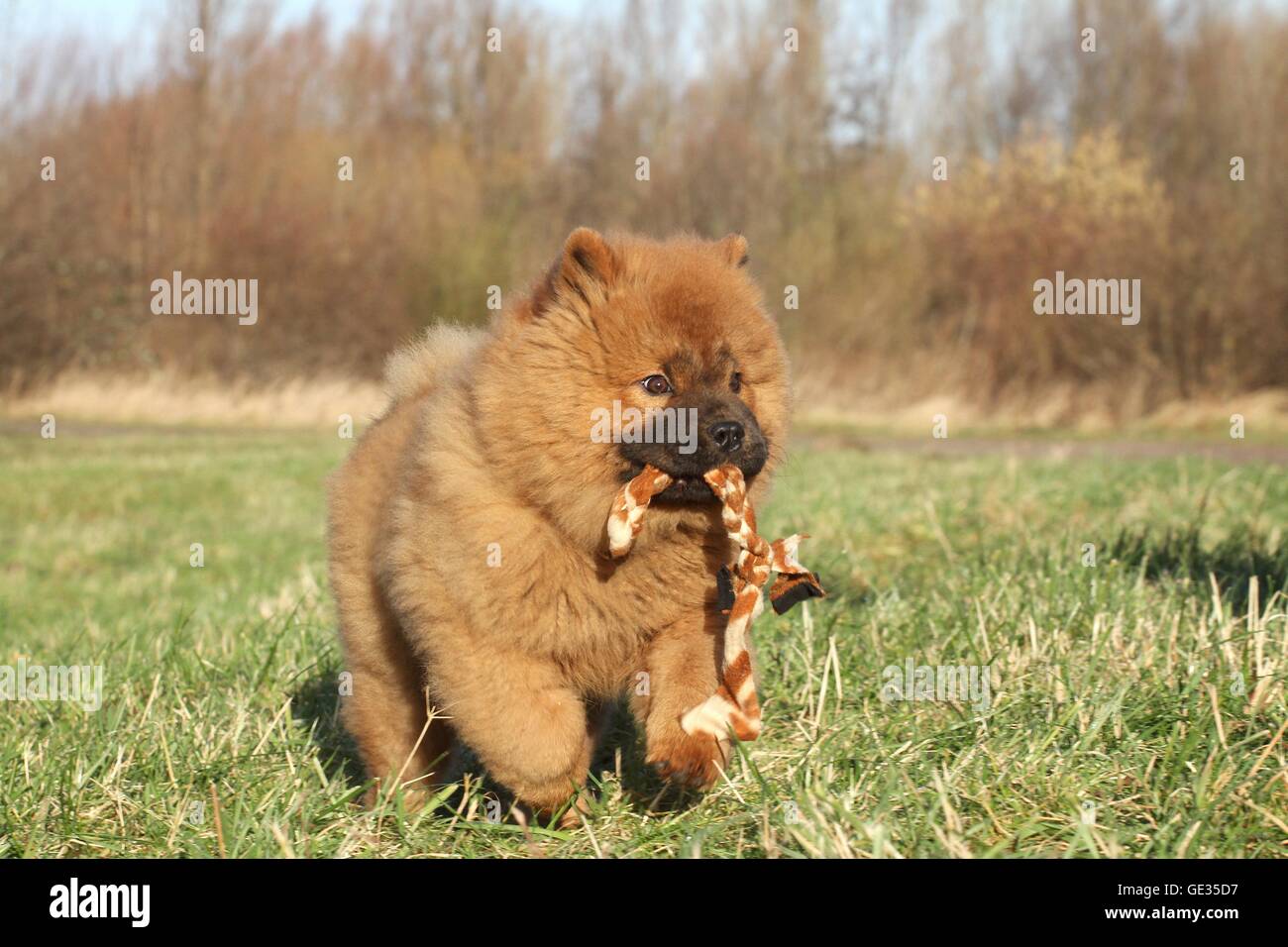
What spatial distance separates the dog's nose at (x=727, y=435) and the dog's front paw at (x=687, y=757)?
2.41 ft

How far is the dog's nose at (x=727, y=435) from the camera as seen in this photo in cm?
312

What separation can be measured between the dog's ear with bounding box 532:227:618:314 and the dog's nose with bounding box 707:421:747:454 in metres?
0.54

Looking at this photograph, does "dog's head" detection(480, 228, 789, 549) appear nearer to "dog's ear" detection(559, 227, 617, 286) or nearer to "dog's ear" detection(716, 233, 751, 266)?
"dog's ear" detection(559, 227, 617, 286)

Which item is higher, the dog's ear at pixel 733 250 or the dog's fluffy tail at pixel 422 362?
the dog's ear at pixel 733 250

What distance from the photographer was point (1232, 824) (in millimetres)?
2844

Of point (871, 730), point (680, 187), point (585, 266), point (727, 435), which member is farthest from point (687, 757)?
point (680, 187)

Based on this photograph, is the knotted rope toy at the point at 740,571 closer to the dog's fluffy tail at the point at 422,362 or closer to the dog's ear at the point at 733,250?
the dog's ear at the point at 733,250

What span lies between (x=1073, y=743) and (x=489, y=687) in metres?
1.54

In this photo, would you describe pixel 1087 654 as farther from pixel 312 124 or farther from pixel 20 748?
pixel 312 124

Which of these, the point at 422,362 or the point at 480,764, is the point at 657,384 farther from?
the point at 480,764

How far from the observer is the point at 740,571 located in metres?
3.32

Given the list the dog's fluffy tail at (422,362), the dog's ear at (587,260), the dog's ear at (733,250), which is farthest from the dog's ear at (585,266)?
the dog's fluffy tail at (422,362)

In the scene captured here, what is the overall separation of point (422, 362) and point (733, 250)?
3.87 feet
